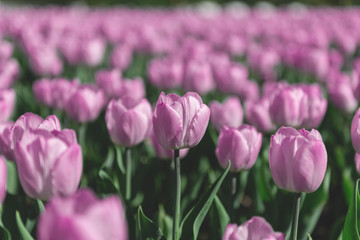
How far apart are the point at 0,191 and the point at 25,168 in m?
0.10

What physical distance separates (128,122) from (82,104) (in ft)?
1.48

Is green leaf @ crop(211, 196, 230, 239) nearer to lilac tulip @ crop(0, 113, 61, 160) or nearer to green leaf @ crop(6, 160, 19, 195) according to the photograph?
lilac tulip @ crop(0, 113, 61, 160)

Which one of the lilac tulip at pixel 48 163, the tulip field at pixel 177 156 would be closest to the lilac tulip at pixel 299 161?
the tulip field at pixel 177 156

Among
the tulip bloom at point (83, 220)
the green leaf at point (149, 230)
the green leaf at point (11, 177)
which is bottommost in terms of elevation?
the green leaf at point (11, 177)

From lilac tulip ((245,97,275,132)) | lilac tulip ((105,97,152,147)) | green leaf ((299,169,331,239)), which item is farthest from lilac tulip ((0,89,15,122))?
green leaf ((299,169,331,239))

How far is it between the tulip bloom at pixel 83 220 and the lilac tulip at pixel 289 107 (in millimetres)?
1122

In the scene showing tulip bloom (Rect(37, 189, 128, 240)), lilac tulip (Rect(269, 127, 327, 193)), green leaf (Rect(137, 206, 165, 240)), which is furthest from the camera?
green leaf (Rect(137, 206, 165, 240))

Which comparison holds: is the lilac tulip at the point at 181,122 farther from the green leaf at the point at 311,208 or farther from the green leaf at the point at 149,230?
the green leaf at the point at 311,208

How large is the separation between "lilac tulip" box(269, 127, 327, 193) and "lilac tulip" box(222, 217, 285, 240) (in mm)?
178

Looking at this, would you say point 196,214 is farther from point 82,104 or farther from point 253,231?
point 82,104

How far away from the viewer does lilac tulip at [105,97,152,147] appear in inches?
53.3

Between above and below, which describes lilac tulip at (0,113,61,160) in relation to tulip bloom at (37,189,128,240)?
below

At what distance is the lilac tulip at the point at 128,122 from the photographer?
135 centimetres

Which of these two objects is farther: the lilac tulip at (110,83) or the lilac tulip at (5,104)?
the lilac tulip at (110,83)
